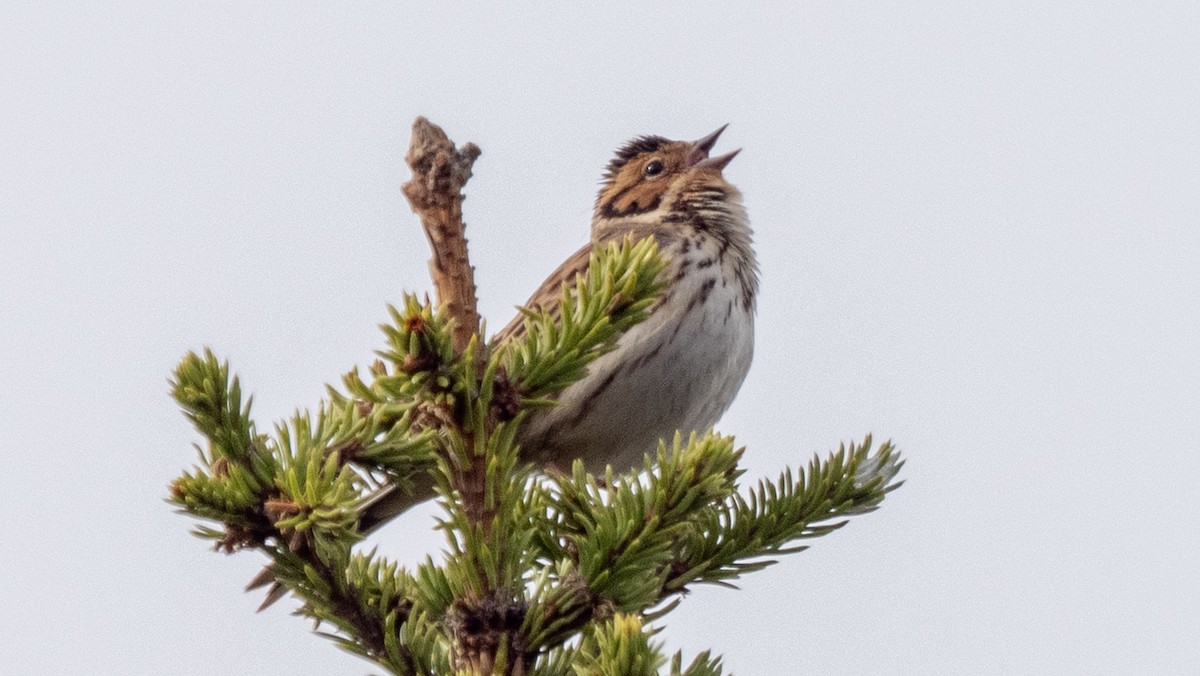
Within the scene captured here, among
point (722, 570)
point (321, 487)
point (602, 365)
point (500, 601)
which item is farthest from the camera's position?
point (602, 365)

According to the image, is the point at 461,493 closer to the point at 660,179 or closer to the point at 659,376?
the point at 659,376

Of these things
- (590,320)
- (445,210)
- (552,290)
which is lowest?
(590,320)

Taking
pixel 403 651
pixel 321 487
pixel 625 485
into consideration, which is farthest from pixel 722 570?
pixel 321 487


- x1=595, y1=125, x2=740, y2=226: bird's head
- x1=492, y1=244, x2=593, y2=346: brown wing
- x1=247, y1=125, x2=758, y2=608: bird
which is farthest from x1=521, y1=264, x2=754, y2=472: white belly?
x1=595, y1=125, x2=740, y2=226: bird's head

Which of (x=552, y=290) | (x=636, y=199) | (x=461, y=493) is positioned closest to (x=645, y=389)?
(x=552, y=290)

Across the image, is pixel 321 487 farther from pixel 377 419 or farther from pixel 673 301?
pixel 673 301

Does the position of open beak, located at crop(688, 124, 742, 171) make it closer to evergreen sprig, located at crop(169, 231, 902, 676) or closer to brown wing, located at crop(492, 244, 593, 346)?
brown wing, located at crop(492, 244, 593, 346)
